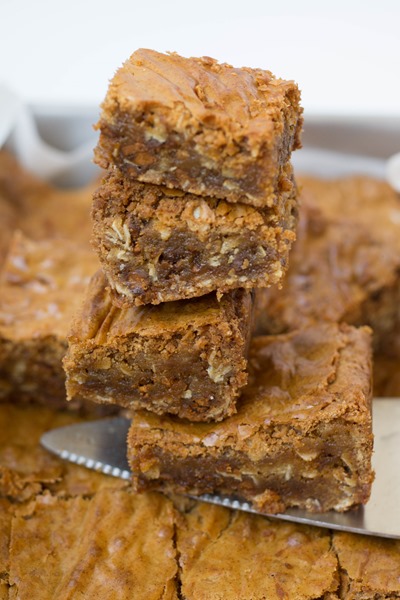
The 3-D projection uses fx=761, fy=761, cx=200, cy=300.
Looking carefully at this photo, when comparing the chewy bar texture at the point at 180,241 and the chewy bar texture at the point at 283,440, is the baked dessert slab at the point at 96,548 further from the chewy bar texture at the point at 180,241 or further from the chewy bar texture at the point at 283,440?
the chewy bar texture at the point at 180,241

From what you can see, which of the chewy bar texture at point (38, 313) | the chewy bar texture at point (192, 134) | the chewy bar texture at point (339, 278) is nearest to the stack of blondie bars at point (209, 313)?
the chewy bar texture at point (192, 134)

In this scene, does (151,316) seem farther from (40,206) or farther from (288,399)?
(40,206)

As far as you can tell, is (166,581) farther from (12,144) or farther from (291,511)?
(12,144)

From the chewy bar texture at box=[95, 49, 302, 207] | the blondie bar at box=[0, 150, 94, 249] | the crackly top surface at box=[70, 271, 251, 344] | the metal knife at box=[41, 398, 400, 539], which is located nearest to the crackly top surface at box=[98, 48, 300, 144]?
the chewy bar texture at box=[95, 49, 302, 207]

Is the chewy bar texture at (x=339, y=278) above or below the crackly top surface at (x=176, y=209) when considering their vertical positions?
above

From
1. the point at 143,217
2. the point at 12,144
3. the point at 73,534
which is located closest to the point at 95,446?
the point at 73,534

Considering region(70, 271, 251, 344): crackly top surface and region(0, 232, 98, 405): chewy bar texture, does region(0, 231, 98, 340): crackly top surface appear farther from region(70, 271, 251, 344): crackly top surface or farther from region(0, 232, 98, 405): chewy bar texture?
region(70, 271, 251, 344): crackly top surface

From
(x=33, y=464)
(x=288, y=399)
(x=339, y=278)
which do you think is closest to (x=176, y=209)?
(x=288, y=399)
